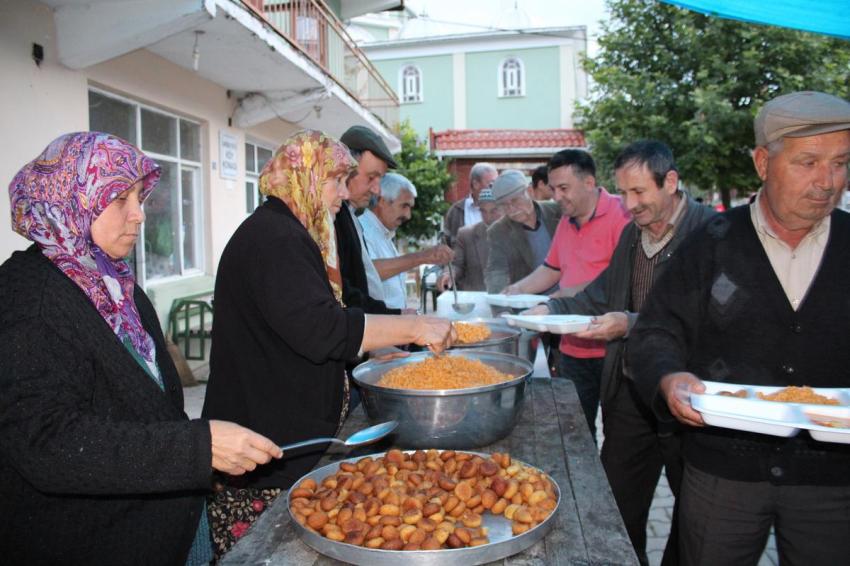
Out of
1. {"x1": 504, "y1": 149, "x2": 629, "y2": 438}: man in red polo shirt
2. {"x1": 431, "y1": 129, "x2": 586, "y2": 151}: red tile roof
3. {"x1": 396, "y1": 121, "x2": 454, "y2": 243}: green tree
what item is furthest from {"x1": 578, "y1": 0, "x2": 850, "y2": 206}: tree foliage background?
{"x1": 504, "y1": 149, "x2": 629, "y2": 438}: man in red polo shirt

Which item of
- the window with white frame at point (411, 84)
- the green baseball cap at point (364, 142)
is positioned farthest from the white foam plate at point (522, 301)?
the window with white frame at point (411, 84)

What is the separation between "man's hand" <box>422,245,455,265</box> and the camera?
13.5ft

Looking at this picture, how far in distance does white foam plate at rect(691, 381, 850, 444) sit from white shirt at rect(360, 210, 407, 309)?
2.51m

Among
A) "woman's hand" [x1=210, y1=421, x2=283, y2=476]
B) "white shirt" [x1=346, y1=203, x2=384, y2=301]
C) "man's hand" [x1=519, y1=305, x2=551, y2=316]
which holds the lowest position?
"woman's hand" [x1=210, y1=421, x2=283, y2=476]

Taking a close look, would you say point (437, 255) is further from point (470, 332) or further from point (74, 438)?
point (74, 438)

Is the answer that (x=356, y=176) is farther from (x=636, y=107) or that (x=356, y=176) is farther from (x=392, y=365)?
(x=636, y=107)

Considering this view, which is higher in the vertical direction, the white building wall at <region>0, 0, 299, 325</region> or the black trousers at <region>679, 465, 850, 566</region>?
the white building wall at <region>0, 0, 299, 325</region>

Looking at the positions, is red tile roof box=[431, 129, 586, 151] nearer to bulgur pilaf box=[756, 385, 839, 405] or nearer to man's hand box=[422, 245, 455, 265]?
man's hand box=[422, 245, 455, 265]

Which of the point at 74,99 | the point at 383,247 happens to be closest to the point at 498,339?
the point at 383,247

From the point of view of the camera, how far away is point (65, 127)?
5223mm

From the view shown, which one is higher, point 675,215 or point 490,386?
point 675,215

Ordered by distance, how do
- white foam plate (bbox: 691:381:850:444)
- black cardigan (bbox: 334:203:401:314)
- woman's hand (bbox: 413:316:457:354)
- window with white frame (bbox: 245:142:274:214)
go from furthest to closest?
1. window with white frame (bbox: 245:142:274:214)
2. black cardigan (bbox: 334:203:401:314)
3. woman's hand (bbox: 413:316:457:354)
4. white foam plate (bbox: 691:381:850:444)

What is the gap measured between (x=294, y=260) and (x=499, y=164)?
1898 cm

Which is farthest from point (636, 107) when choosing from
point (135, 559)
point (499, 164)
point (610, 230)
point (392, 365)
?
point (135, 559)
